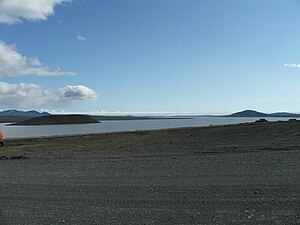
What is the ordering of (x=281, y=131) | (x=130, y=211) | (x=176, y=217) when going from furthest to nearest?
(x=281, y=131) → (x=130, y=211) → (x=176, y=217)

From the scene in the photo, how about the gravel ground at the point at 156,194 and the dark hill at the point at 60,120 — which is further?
the dark hill at the point at 60,120

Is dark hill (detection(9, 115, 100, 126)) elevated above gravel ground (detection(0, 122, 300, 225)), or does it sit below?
above

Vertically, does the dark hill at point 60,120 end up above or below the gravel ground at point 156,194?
above

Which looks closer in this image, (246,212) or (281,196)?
(246,212)

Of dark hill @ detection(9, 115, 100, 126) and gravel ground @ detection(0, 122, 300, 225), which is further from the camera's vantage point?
dark hill @ detection(9, 115, 100, 126)

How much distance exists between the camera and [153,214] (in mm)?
7340

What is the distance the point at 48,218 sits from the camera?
287 inches

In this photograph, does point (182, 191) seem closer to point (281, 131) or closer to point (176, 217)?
point (176, 217)

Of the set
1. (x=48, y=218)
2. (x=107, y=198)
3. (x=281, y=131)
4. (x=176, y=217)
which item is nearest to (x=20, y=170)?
(x=107, y=198)

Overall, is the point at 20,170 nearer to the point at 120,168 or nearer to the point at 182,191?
the point at 120,168

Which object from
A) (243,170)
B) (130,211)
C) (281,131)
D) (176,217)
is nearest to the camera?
(176,217)

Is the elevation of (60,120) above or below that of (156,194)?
above

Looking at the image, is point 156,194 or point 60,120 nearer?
point 156,194

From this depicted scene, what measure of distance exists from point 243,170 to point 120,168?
402 centimetres
